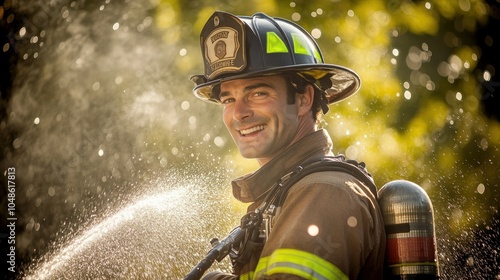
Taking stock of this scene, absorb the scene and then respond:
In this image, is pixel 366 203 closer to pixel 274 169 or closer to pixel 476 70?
pixel 274 169

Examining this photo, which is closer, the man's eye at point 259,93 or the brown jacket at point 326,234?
the brown jacket at point 326,234

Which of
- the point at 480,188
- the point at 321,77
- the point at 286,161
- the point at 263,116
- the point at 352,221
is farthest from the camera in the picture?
the point at 480,188

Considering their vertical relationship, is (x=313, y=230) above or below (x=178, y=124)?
above

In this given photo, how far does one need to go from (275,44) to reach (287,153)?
2.28 feet

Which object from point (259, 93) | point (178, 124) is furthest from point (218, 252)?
point (178, 124)

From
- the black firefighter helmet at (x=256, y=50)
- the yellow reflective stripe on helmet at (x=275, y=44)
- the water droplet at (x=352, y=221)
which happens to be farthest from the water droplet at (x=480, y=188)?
the water droplet at (x=352, y=221)

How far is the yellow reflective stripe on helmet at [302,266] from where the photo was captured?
7.08ft

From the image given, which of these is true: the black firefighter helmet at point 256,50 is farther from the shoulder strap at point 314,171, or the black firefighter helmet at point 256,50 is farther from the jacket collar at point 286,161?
the shoulder strap at point 314,171

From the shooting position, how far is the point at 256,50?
322cm

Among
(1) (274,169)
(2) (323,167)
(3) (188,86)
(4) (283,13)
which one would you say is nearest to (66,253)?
(3) (188,86)

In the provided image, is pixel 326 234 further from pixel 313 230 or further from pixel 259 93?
pixel 259 93

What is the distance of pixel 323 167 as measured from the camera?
2506 mm

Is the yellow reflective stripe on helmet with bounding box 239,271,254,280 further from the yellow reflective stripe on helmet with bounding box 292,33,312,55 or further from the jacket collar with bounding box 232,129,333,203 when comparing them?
the yellow reflective stripe on helmet with bounding box 292,33,312,55

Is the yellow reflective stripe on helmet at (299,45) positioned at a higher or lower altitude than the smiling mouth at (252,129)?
higher
